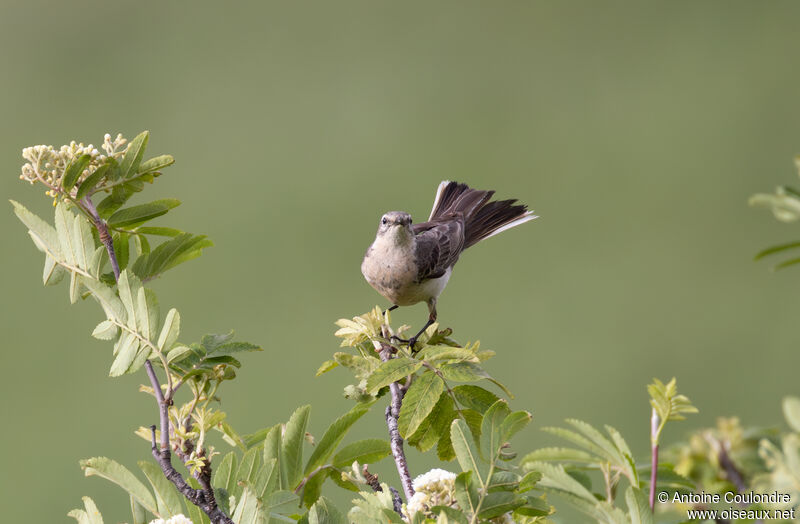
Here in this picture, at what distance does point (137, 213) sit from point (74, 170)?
128mm

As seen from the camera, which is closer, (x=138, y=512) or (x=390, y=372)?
(x=138, y=512)

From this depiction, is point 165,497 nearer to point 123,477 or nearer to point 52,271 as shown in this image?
point 123,477

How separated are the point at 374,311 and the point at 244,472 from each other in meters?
0.44

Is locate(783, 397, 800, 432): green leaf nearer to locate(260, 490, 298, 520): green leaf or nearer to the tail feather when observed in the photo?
locate(260, 490, 298, 520): green leaf

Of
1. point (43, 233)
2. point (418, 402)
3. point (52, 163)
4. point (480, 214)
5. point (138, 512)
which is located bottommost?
point (138, 512)

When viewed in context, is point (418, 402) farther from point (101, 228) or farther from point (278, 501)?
point (101, 228)

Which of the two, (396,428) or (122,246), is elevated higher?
(122,246)

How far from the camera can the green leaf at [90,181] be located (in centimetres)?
104

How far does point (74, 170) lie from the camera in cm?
104

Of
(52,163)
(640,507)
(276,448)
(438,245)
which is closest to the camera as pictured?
(640,507)

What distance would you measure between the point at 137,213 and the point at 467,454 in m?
0.61

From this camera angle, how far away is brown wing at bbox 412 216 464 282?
227 centimetres

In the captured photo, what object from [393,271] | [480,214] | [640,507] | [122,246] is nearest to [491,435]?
[640,507]

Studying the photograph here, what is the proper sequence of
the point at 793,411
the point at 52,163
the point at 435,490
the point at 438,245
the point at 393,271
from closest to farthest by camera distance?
1. the point at 793,411
2. the point at 435,490
3. the point at 52,163
4. the point at 393,271
5. the point at 438,245
